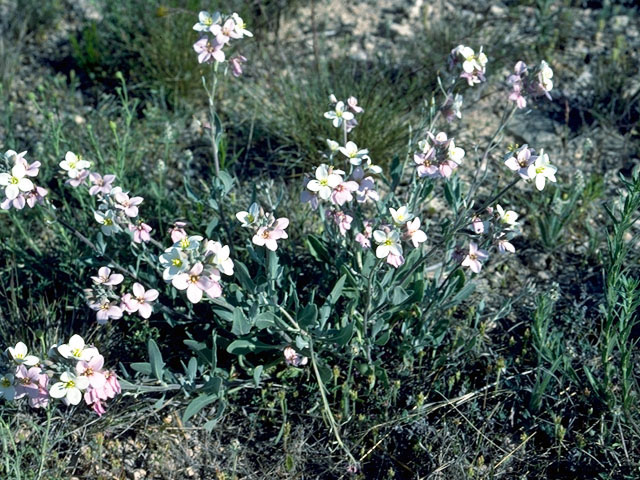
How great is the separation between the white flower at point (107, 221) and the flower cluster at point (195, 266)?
41 centimetres

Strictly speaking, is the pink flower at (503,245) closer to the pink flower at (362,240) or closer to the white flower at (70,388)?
the pink flower at (362,240)

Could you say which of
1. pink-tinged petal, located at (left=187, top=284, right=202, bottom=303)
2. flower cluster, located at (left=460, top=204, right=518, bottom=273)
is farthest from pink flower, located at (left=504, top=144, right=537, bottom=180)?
pink-tinged petal, located at (left=187, top=284, right=202, bottom=303)

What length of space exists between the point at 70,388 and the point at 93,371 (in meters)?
0.08

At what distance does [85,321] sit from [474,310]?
170 cm

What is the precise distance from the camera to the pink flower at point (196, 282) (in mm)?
2086

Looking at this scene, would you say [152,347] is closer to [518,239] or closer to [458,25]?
[518,239]

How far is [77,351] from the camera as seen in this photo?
2.20 meters

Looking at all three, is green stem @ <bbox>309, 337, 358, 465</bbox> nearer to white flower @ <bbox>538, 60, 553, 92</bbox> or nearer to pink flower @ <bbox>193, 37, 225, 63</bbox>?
pink flower @ <bbox>193, 37, 225, 63</bbox>

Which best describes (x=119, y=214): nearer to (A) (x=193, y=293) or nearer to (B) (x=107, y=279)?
(B) (x=107, y=279)

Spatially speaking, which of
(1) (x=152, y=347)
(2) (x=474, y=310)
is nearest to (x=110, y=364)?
(1) (x=152, y=347)

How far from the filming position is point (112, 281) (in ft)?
7.86

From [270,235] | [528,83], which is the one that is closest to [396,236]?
[270,235]

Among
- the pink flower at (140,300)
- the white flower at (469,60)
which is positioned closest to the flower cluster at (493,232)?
the white flower at (469,60)

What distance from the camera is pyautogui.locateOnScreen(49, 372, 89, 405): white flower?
2.14m
